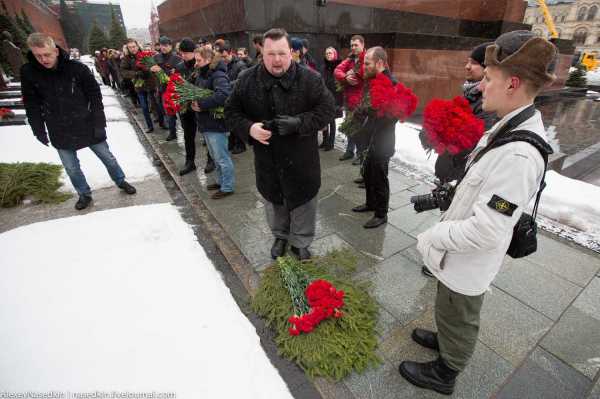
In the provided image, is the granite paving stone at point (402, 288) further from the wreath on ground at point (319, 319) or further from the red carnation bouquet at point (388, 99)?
the red carnation bouquet at point (388, 99)

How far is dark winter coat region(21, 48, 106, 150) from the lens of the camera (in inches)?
148

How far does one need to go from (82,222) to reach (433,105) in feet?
14.2

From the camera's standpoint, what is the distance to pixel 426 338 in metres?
2.25

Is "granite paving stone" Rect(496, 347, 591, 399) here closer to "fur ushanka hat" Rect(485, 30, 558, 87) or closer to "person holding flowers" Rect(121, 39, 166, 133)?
"fur ushanka hat" Rect(485, 30, 558, 87)

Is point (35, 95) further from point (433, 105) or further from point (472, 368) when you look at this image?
point (472, 368)

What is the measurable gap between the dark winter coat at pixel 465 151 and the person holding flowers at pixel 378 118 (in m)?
0.71

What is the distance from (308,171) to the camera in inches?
111

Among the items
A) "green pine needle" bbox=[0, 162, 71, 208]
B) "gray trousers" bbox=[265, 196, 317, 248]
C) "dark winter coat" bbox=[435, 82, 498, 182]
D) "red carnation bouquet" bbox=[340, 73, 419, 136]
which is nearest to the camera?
"dark winter coat" bbox=[435, 82, 498, 182]

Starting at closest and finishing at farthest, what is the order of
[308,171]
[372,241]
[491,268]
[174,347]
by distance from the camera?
[491,268]
[174,347]
[308,171]
[372,241]

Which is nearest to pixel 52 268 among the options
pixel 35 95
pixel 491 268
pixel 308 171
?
pixel 35 95

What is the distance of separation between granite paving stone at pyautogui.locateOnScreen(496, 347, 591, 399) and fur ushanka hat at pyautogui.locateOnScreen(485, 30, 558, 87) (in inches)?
74.9

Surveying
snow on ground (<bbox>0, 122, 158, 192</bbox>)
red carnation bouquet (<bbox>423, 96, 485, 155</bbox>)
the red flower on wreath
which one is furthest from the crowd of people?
snow on ground (<bbox>0, 122, 158, 192</bbox>)

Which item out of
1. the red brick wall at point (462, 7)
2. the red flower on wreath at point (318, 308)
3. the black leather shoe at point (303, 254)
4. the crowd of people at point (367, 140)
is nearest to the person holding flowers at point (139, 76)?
the crowd of people at point (367, 140)

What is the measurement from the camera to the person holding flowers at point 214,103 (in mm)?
4168
